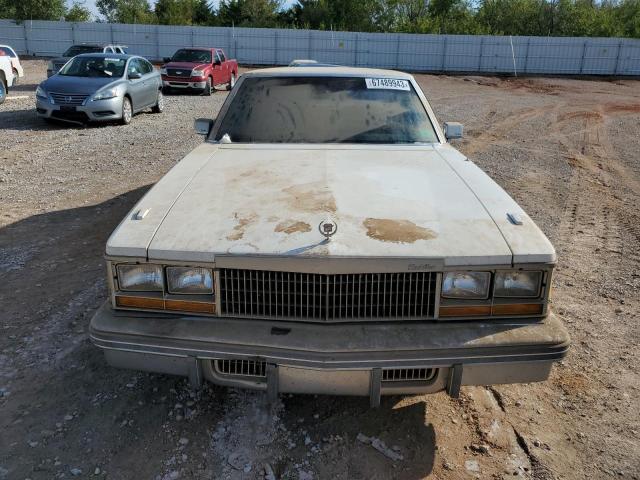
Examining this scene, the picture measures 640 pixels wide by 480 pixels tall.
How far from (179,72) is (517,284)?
1821 cm

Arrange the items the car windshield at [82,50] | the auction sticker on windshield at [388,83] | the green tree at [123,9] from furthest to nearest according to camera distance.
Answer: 1. the green tree at [123,9]
2. the car windshield at [82,50]
3. the auction sticker on windshield at [388,83]

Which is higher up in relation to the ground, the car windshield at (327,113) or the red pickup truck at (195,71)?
the car windshield at (327,113)

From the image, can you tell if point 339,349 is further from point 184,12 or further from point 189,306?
point 184,12

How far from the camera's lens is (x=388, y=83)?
451cm

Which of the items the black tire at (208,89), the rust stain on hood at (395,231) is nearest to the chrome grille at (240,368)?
the rust stain on hood at (395,231)

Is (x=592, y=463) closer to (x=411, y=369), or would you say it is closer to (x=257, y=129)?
(x=411, y=369)

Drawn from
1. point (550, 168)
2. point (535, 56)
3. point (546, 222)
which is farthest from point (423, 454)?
point (535, 56)

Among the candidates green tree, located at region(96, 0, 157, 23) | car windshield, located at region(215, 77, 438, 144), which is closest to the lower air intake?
car windshield, located at region(215, 77, 438, 144)

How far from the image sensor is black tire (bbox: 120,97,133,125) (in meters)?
12.4

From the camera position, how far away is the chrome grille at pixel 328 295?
2.58 metres

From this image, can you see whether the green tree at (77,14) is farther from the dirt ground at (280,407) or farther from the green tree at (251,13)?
the dirt ground at (280,407)

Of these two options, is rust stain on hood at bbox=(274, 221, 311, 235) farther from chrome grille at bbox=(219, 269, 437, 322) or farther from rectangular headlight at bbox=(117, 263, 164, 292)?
rectangular headlight at bbox=(117, 263, 164, 292)

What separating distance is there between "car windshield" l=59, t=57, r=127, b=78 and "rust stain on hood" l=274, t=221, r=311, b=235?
1151 centimetres

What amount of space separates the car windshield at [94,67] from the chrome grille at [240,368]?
1173 centimetres
